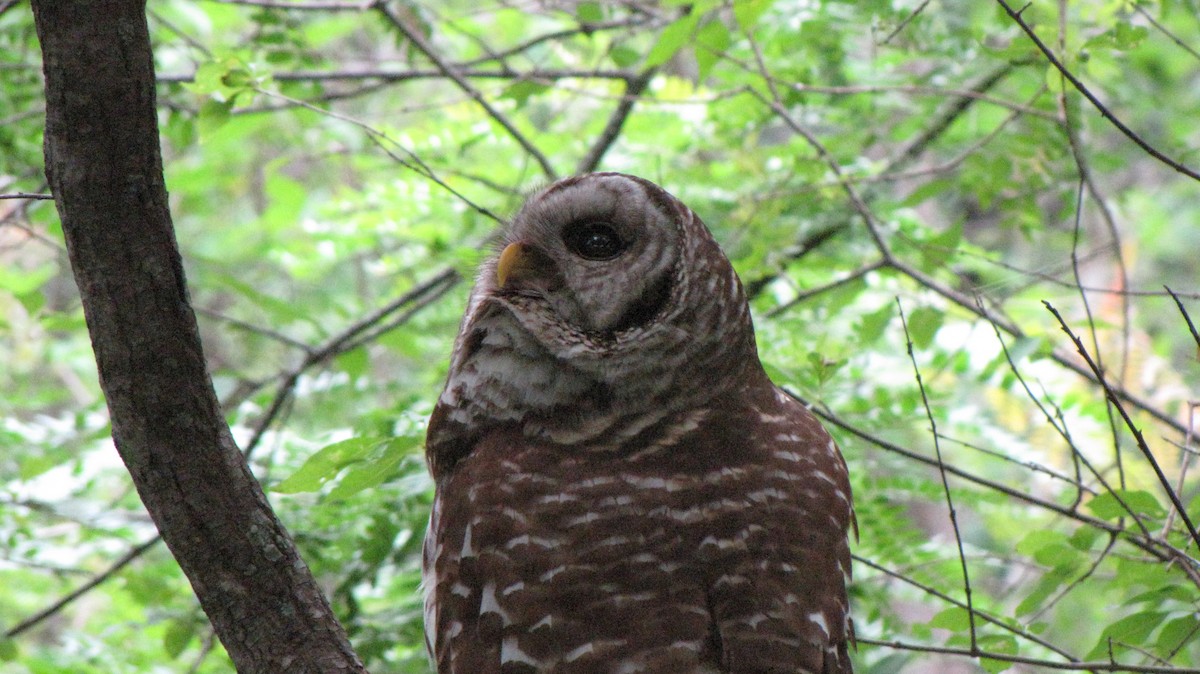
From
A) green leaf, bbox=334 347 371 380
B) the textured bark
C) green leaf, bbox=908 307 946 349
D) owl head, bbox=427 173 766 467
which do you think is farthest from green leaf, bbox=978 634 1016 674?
green leaf, bbox=334 347 371 380

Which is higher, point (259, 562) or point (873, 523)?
point (873, 523)

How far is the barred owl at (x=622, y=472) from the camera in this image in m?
2.03

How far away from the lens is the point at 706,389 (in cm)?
238

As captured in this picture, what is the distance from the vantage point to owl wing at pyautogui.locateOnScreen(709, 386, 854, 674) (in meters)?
2.02

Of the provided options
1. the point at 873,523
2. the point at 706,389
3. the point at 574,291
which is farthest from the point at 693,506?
the point at 873,523

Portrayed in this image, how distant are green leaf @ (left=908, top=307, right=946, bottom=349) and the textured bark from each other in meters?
1.97

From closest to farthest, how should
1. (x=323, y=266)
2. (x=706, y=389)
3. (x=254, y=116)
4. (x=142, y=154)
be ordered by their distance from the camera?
(x=142, y=154) → (x=706, y=389) → (x=254, y=116) → (x=323, y=266)

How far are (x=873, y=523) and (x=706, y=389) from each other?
4.64 feet

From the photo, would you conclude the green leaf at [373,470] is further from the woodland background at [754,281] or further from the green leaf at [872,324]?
the green leaf at [872,324]

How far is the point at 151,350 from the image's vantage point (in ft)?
5.92

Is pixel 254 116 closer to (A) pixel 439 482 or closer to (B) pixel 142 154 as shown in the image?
(A) pixel 439 482

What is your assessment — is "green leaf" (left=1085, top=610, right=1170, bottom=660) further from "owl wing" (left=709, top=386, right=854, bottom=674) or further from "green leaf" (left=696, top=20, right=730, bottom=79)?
"green leaf" (left=696, top=20, right=730, bottom=79)

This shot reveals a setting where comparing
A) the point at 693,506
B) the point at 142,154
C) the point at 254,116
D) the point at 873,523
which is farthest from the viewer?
the point at 254,116

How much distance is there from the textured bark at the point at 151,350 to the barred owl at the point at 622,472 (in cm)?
38
